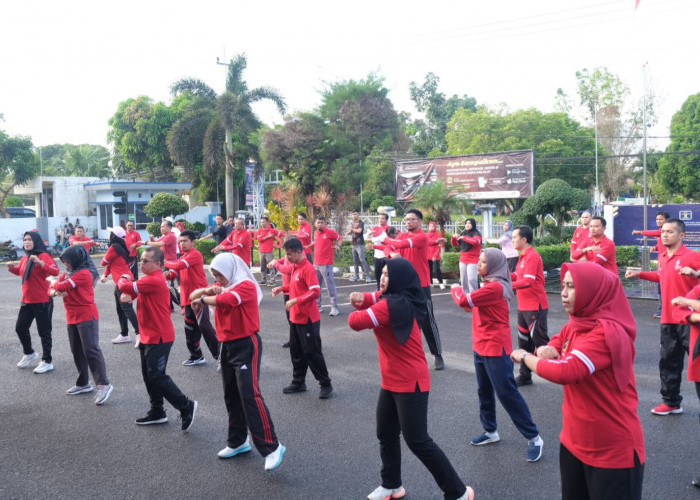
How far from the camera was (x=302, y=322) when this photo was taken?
7.02 meters

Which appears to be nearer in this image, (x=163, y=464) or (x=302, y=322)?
(x=163, y=464)

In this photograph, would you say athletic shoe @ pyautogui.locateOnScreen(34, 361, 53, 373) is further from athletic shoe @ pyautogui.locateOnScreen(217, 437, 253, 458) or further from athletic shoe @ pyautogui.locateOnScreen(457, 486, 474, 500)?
athletic shoe @ pyautogui.locateOnScreen(457, 486, 474, 500)

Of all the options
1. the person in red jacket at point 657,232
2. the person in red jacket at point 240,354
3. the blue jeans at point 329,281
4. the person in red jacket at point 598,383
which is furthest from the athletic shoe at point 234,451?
the blue jeans at point 329,281

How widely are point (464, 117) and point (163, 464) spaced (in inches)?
1786

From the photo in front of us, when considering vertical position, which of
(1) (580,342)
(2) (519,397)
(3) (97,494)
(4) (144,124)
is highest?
(4) (144,124)

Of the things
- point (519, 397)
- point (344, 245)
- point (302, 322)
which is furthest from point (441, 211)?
point (519, 397)

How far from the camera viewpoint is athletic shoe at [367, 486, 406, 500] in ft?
14.5

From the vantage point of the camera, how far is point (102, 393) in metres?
6.92

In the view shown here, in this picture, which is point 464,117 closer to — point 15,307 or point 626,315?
point 15,307

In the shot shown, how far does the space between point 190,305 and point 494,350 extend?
4.59 metres

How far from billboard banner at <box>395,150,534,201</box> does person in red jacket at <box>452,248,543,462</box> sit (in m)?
18.1

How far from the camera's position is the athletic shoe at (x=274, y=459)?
498 cm

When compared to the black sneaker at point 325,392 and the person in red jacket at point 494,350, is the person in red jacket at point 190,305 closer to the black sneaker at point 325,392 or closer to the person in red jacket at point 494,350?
the black sneaker at point 325,392

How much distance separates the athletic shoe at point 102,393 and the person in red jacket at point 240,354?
7.52 ft
